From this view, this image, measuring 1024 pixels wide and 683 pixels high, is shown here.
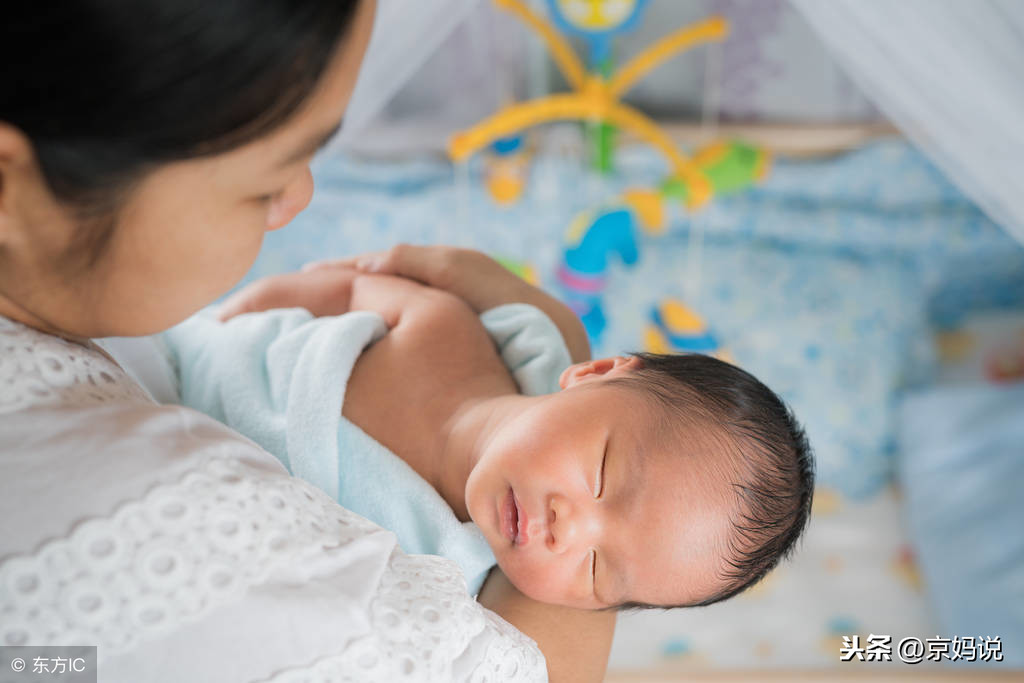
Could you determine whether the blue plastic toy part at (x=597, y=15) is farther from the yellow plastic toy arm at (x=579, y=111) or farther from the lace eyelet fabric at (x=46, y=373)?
the lace eyelet fabric at (x=46, y=373)

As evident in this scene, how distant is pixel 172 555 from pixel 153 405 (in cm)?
14

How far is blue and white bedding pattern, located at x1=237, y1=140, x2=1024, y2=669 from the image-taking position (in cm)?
224

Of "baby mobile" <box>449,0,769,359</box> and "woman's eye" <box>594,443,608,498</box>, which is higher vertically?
"baby mobile" <box>449,0,769,359</box>

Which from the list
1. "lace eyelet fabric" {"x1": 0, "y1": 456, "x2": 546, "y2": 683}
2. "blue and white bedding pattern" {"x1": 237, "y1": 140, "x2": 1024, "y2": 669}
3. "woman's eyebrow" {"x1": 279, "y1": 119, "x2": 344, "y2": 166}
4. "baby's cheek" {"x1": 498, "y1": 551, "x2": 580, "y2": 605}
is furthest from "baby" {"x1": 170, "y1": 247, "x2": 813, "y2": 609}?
"blue and white bedding pattern" {"x1": 237, "y1": 140, "x2": 1024, "y2": 669}

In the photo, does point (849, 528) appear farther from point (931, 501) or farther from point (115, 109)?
point (115, 109)

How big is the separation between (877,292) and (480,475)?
1.82m

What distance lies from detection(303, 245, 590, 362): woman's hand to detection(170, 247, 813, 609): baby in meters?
0.07

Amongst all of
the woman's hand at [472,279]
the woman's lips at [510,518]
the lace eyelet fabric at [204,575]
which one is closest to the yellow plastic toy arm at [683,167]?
the woman's hand at [472,279]

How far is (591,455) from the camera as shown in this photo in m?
1.01

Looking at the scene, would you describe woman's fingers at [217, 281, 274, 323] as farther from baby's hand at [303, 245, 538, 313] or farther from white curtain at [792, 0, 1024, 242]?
white curtain at [792, 0, 1024, 242]

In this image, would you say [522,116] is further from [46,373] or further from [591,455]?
[46,373]

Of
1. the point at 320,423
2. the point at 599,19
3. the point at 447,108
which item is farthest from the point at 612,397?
the point at 447,108

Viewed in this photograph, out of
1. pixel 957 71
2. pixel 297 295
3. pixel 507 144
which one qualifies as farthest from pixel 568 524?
pixel 507 144

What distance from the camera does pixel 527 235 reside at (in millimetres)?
2572
